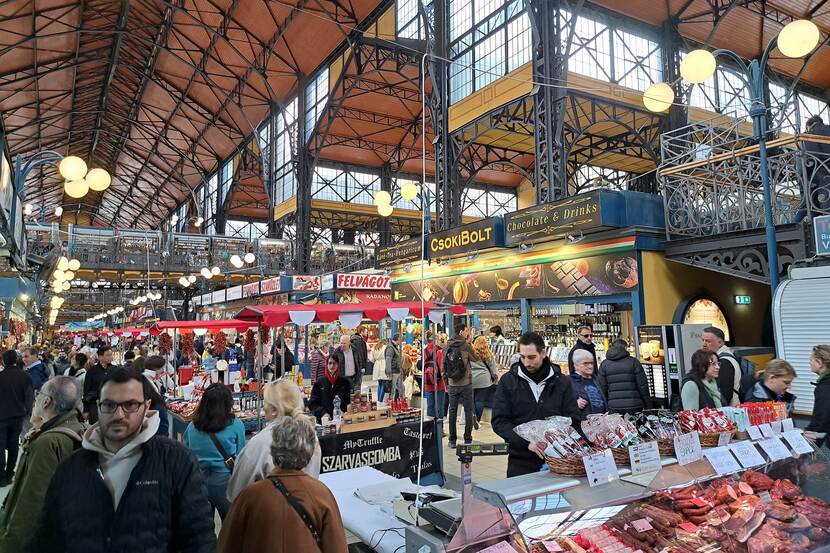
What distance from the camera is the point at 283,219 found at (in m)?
26.0

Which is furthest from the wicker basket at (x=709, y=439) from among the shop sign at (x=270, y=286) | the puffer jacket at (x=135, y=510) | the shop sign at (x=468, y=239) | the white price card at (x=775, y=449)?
the shop sign at (x=270, y=286)

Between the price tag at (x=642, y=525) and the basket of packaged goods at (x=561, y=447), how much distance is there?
34 cm

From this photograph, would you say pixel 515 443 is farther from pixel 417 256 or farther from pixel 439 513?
pixel 417 256

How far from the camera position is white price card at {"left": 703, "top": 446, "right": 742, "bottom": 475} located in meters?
2.84

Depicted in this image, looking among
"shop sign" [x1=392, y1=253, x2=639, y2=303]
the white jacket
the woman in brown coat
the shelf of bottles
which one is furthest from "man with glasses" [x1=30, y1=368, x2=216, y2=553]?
the white jacket

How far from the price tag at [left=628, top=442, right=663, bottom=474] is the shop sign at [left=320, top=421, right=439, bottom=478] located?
3155mm

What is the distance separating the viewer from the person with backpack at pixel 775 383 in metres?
4.20

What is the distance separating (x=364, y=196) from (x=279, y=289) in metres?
8.75

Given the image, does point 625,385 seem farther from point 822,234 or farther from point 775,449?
point 822,234

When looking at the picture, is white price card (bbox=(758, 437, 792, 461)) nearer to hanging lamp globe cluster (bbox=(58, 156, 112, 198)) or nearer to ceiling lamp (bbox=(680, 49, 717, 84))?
ceiling lamp (bbox=(680, 49, 717, 84))

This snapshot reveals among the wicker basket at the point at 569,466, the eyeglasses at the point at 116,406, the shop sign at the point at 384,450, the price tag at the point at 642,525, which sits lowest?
the shop sign at the point at 384,450

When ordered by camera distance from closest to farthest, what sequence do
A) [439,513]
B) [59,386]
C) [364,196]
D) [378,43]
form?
[439,513]
[59,386]
[378,43]
[364,196]

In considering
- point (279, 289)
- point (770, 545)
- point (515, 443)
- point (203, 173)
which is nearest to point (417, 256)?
point (279, 289)

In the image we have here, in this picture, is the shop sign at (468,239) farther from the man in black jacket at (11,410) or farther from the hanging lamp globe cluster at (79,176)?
the man in black jacket at (11,410)
